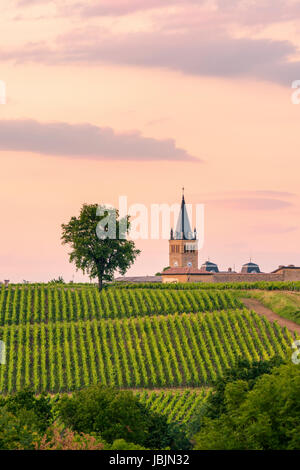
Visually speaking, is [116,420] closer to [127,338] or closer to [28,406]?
[28,406]

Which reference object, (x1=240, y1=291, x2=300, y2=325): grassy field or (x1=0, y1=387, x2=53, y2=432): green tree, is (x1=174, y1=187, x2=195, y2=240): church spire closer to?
(x1=240, y1=291, x2=300, y2=325): grassy field

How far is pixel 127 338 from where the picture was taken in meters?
→ 80.3

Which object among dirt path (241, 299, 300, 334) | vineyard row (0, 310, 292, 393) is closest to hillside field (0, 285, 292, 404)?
vineyard row (0, 310, 292, 393)

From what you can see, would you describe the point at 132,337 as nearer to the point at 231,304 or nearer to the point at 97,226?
the point at 231,304

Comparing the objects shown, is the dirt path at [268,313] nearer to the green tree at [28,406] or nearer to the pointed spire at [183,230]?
the green tree at [28,406]

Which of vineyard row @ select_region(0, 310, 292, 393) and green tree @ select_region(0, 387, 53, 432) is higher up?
vineyard row @ select_region(0, 310, 292, 393)

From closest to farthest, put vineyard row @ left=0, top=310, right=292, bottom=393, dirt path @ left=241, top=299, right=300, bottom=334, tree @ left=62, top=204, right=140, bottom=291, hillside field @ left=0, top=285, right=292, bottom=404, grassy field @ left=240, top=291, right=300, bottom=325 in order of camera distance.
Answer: vineyard row @ left=0, top=310, right=292, bottom=393
hillside field @ left=0, top=285, right=292, bottom=404
dirt path @ left=241, top=299, right=300, bottom=334
grassy field @ left=240, top=291, right=300, bottom=325
tree @ left=62, top=204, right=140, bottom=291

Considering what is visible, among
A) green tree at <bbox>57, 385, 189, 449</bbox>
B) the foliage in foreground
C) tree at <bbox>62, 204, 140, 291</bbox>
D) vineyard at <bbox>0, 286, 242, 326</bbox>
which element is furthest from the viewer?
tree at <bbox>62, 204, 140, 291</bbox>

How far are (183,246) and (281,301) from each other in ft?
340

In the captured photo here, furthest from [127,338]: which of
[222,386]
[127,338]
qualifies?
[222,386]

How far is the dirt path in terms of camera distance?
8344cm

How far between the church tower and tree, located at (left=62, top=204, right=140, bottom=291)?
88327mm

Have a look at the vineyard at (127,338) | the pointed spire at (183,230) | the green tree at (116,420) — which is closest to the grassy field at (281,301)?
the vineyard at (127,338)

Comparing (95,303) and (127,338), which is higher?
(95,303)
